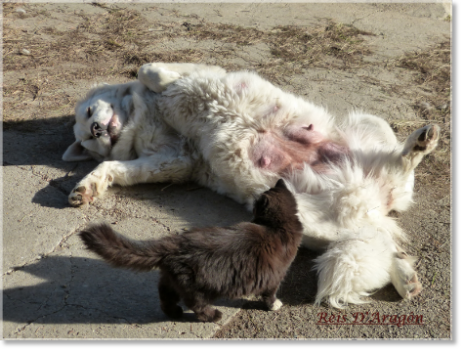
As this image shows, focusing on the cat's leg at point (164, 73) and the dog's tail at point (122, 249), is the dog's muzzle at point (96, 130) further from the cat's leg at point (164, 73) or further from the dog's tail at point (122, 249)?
the dog's tail at point (122, 249)

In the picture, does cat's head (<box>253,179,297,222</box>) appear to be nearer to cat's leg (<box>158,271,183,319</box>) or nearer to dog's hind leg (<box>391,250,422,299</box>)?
cat's leg (<box>158,271,183,319</box>)

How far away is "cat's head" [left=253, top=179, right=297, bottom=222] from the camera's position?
9.48ft

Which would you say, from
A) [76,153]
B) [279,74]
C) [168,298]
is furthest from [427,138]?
[76,153]

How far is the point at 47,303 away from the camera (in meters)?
2.97

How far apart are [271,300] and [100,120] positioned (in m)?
2.58

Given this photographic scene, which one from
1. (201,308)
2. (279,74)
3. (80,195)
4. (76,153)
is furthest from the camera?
(279,74)

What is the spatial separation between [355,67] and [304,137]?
8.63ft

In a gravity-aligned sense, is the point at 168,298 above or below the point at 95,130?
below

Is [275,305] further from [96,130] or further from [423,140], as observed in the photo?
[96,130]

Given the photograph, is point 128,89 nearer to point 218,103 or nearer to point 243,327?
point 218,103

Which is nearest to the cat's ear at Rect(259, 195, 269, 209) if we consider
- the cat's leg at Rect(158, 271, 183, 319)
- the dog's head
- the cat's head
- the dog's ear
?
the cat's head

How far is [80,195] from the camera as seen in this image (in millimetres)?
3957

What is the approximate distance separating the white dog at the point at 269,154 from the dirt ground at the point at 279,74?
7.2 inches

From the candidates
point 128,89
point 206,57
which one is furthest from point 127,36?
point 128,89
